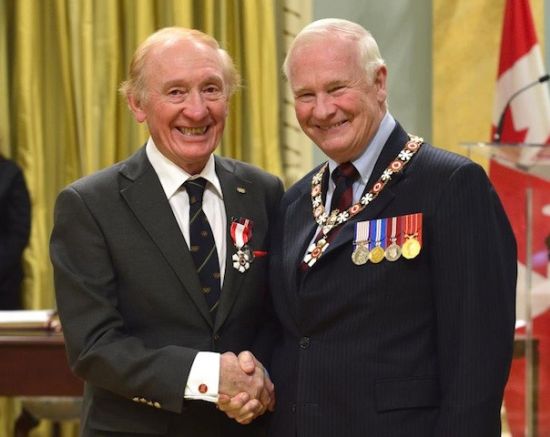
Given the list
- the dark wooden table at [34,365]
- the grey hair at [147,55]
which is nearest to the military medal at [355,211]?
the grey hair at [147,55]

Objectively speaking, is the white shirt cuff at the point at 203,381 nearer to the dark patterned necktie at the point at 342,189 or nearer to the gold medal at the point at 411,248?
the dark patterned necktie at the point at 342,189

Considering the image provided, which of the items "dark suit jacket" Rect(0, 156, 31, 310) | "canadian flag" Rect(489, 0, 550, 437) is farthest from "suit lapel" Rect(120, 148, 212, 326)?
"dark suit jacket" Rect(0, 156, 31, 310)

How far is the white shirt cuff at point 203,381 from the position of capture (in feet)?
7.88

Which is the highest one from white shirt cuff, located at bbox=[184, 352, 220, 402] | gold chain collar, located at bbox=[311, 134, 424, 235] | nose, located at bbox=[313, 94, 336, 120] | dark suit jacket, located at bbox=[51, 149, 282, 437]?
nose, located at bbox=[313, 94, 336, 120]

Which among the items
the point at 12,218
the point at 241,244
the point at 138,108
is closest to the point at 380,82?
the point at 241,244

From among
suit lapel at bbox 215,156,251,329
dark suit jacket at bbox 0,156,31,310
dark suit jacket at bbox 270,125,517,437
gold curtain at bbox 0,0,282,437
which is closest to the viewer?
dark suit jacket at bbox 270,125,517,437

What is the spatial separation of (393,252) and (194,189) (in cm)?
59

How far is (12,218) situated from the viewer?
519 centimetres

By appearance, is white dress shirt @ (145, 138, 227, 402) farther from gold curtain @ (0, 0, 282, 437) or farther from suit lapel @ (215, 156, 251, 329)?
gold curtain @ (0, 0, 282, 437)

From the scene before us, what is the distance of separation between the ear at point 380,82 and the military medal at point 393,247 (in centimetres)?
33

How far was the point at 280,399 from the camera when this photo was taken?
2463 millimetres

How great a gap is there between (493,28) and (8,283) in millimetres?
2731

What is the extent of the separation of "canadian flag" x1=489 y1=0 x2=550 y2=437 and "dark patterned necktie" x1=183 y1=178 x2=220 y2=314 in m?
0.96

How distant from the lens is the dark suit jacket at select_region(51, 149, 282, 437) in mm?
2439
